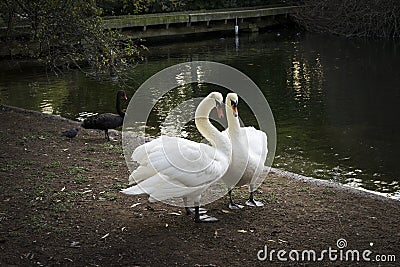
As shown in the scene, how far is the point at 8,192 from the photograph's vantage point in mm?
6500

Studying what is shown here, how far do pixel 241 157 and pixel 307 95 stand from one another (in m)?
10.5

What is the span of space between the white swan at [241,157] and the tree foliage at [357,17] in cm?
2194

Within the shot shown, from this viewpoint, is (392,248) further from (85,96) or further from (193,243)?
(85,96)

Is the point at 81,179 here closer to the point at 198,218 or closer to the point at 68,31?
the point at 198,218

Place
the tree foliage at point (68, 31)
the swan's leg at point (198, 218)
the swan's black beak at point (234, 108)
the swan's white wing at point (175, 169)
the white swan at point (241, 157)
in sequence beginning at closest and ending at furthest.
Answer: the swan's white wing at point (175, 169)
the swan's leg at point (198, 218)
the white swan at point (241, 157)
the swan's black beak at point (234, 108)
the tree foliage at point (68, 31)

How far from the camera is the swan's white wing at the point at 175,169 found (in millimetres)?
5379

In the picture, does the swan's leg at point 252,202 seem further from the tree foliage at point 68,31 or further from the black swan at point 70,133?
the black swan at point 70,133

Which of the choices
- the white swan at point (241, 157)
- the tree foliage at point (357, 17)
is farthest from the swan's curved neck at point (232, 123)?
the tree foliage at point (357, 17)

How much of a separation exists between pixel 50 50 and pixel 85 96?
710 cm

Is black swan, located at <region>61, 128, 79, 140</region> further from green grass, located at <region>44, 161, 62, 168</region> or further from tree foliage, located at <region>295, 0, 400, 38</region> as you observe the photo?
tree foliage, located at <region>295, 0, 400, 38</region>

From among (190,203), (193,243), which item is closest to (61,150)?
(190,203)

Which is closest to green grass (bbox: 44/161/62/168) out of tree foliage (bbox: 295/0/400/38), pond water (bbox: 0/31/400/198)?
pond water (bbox: 0/31/400/198)

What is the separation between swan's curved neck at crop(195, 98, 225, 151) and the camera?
235 inches

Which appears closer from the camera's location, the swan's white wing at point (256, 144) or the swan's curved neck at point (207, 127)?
the swan's curved neck at point (207, 127)
